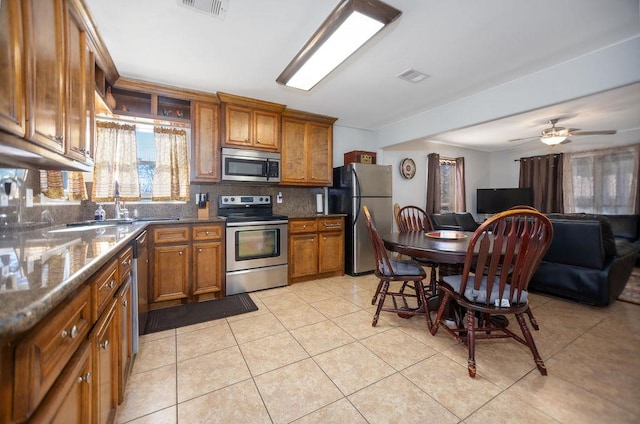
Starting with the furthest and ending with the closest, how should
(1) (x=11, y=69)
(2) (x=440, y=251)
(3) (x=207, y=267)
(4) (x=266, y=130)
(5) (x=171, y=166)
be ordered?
1. (4) (x=266, y=130)
2. (5) (x=171, y=166)
3. (3) (x=207, y=267)
4. (2) (x=440, y=251)
5. (1) (x=11, y=69)

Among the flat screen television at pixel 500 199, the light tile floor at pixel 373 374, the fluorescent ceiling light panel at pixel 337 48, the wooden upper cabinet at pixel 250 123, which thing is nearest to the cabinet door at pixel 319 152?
the wooden upper cabinet at pixel 250 123

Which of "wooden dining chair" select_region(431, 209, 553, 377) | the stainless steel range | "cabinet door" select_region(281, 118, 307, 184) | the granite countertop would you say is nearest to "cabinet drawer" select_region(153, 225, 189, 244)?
the stainless steel range

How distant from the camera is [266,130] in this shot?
11.6 feet

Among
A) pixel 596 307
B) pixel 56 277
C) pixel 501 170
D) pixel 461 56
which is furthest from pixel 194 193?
pixel 501 170

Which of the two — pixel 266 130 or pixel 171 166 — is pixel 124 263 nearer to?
pixel 171 166

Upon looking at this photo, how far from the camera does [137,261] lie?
1.82m

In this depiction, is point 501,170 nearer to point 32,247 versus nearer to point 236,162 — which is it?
point 236,162

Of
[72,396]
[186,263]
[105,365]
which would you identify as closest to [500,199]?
[186,263]

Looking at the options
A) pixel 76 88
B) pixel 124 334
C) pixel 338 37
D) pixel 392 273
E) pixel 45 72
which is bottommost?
pixel 124 334

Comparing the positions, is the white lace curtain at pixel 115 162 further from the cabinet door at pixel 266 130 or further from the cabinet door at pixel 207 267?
the cabinet door at pixel 266 130

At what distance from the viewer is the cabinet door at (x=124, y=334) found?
52.9 inches

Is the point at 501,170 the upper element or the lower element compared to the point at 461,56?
lower

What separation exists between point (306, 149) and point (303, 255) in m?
1.53

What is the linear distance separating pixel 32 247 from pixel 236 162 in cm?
233
